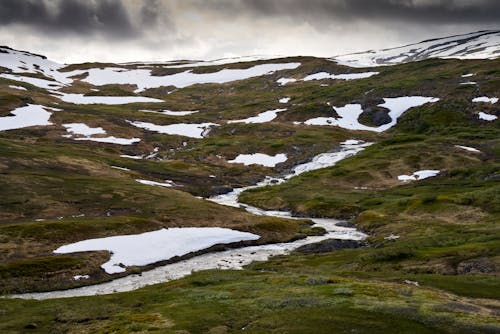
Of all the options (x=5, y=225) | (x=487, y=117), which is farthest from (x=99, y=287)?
(x=487, y=117)

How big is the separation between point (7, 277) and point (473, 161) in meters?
115

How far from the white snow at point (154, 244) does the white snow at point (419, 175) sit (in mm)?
60471

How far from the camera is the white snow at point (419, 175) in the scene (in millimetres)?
130875

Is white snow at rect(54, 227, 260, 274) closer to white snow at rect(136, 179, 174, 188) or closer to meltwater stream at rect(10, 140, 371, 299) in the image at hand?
meltwater stream at rect(10, 140, 371, 299)

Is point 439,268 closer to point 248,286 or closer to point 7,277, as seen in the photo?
point 248,286

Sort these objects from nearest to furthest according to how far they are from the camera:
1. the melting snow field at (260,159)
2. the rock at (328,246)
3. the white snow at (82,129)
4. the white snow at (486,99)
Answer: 1. the rock at (328,246)
2. the melting snow field at (260,159)
3. the white snow at (82,129)
4. the white snow at (486,99)

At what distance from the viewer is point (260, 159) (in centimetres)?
16488

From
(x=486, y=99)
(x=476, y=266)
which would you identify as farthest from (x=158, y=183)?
(x=486, y=99)

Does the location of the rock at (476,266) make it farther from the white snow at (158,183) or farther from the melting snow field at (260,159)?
the melting snow field at (260,159)

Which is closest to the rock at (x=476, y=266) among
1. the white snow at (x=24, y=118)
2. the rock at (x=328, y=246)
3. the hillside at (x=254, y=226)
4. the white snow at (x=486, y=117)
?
the hillside at (x=254, y=226)

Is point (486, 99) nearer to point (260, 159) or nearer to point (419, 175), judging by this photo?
point (419, 175)

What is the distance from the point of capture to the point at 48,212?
289ft

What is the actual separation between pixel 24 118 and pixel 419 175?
5299 inches

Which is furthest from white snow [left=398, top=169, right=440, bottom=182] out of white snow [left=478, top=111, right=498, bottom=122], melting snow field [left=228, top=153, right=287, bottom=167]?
white snow [left=478, top=111, right=498, bottom=122]
